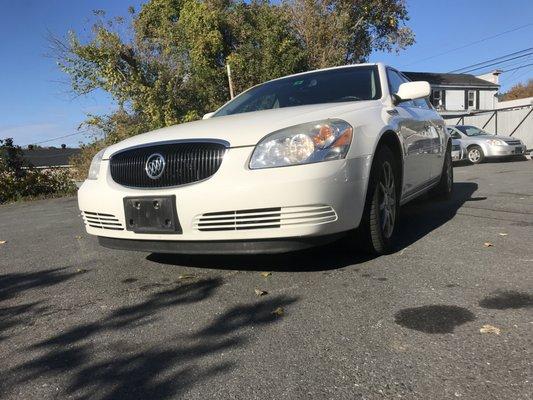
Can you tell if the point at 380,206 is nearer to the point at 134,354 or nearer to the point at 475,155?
the point at 134,354

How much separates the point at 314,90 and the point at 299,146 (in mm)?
1601

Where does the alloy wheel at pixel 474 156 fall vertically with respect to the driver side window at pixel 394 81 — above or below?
below

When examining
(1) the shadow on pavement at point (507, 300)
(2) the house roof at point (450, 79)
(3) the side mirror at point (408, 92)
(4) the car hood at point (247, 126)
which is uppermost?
(2) the house roof at point (450, 79)

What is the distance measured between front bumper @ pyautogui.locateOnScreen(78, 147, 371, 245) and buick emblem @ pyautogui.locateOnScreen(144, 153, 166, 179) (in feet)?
0.39

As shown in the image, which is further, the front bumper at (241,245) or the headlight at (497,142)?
the headlight at (497,142)

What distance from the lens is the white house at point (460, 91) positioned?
3869 cm

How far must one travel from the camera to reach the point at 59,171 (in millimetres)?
13711

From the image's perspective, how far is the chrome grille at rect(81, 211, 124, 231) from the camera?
3766 mm

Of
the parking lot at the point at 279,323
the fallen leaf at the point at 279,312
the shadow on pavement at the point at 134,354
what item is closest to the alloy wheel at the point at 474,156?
the parking lot at the point at 279,323

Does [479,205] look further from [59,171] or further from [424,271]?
[59,171]

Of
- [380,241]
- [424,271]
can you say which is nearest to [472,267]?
[424,271]

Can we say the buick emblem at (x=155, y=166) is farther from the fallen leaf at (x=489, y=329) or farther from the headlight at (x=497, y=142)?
the headlight at (x=497, y=142)

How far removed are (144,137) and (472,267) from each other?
256 centimetres

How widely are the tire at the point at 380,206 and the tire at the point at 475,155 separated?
1399cm
